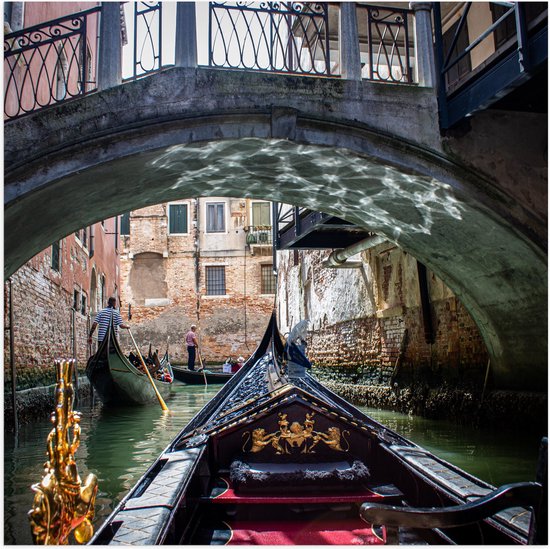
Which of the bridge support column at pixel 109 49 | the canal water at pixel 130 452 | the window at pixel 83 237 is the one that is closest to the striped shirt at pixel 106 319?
the canal water at pixel 130 452

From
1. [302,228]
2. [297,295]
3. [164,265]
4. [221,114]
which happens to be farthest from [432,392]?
[164,265]

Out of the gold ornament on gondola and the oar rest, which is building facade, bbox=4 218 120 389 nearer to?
the gold ornament on gondola

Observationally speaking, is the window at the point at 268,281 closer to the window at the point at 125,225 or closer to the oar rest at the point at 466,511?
the window at the point at 125,225

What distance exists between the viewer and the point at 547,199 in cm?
324

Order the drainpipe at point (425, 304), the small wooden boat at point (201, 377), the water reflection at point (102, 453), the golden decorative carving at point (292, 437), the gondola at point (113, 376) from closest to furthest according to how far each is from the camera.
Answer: the golden decorative carving at point (292, 437) → the water reflection at point (102, 453) → the drainpipe at point (425, 304) → the gondola at point (113, 376) → the small wooden boat at point (201, 377)

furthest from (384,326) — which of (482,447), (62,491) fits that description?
(62,491)

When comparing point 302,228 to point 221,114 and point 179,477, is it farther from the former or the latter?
point 179,477

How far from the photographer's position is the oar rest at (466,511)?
98 centimetres

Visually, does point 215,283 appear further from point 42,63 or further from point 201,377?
point 42,63

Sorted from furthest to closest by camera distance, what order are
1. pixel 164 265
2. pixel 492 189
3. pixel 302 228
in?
pixel 164 265, pixel 302 228, pixel 492 189

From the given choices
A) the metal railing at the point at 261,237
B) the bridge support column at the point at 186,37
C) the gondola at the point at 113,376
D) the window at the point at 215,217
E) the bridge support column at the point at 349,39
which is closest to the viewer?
the bridge support column at the point at 186,37

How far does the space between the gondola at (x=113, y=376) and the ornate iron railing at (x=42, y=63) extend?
2.62 m

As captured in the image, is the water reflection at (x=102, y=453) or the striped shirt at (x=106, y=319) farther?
the striped shirt at (x=106, y=319)

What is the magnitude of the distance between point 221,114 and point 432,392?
3.23 metres
